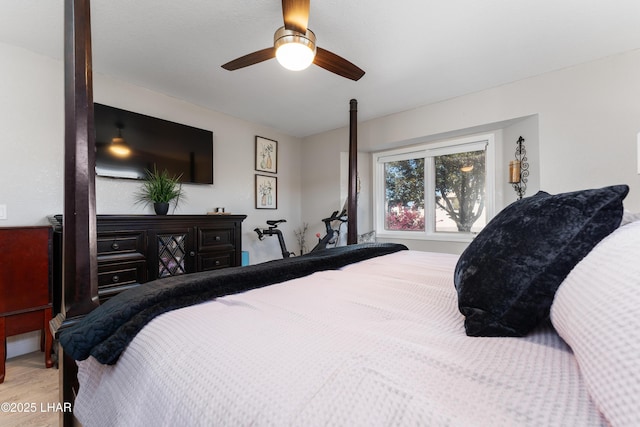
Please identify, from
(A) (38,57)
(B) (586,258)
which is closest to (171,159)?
(A) (38,57)

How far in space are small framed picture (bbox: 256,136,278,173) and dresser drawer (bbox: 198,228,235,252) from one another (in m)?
1.32

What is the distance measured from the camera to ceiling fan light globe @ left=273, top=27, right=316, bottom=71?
166 centimetres

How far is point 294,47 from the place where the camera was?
1692mm

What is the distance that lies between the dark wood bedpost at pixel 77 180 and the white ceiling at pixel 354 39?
3.29 ft

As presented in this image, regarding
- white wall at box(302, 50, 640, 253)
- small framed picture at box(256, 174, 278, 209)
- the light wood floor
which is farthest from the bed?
small framed picture at box(256, 174, 278, 209)

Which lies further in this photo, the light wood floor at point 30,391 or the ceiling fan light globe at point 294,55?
the ceiling fan light globe at point 294,55

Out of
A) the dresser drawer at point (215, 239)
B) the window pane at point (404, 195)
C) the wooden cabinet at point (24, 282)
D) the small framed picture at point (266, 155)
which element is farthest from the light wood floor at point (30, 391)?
the window pane at point (404, 195)

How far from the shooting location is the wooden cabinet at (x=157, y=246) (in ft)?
7.09

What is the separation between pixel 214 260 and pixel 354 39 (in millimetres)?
2451

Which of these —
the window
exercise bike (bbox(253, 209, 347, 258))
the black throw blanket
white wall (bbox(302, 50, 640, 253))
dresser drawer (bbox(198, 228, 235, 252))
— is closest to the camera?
the black throw blanket

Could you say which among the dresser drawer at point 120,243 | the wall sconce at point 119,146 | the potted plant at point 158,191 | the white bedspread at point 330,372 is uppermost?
the wall sconce at point 119,146

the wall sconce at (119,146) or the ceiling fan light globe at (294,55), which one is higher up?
the ceiling fan light globe at (294,55)

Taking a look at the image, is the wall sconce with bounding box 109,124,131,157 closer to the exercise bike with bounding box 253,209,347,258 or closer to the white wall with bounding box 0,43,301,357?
the white wall with bounding box 0,43,301,357

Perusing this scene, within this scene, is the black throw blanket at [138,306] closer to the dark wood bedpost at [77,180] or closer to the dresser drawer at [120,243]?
the dark wood bedpost at [77,180]
